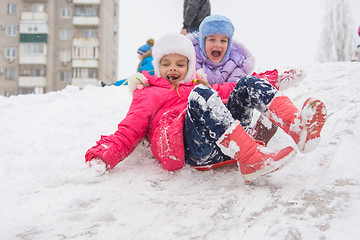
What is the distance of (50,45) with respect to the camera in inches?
866

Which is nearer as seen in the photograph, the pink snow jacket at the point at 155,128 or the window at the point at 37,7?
the pink snow jacket at the point at 155,128

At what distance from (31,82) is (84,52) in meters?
4.30

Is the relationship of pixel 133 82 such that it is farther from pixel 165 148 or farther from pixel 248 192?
pixel 248 192

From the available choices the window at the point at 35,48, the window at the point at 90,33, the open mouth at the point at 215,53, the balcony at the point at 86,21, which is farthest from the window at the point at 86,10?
the open mouth at the point at 215,53

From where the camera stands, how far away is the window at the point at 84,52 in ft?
71.9

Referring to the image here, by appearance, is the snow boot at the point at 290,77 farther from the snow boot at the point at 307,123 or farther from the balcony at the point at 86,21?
the balcony at the point at 86,21

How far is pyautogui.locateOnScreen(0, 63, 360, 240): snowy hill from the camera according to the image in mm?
1143

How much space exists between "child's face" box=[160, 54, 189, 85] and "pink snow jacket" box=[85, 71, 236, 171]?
116 millimetres

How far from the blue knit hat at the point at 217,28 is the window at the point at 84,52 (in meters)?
20.5

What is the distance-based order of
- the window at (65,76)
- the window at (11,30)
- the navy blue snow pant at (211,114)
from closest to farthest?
the navy blue snow pant at (211,114) < the window at (11,30) < the window at (65,76)

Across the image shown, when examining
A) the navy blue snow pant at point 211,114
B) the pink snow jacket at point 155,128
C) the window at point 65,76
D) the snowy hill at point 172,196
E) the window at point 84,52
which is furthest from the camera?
the window at point 65,76

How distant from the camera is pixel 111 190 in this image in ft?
5.18

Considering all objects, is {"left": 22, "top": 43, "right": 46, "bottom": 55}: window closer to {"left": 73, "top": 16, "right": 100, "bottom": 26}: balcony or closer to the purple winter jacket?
{"left": 73, "top": 16, "right": 100, "bottom": 26}: balcony

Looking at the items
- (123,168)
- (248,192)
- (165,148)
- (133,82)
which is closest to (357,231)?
(248,192)
